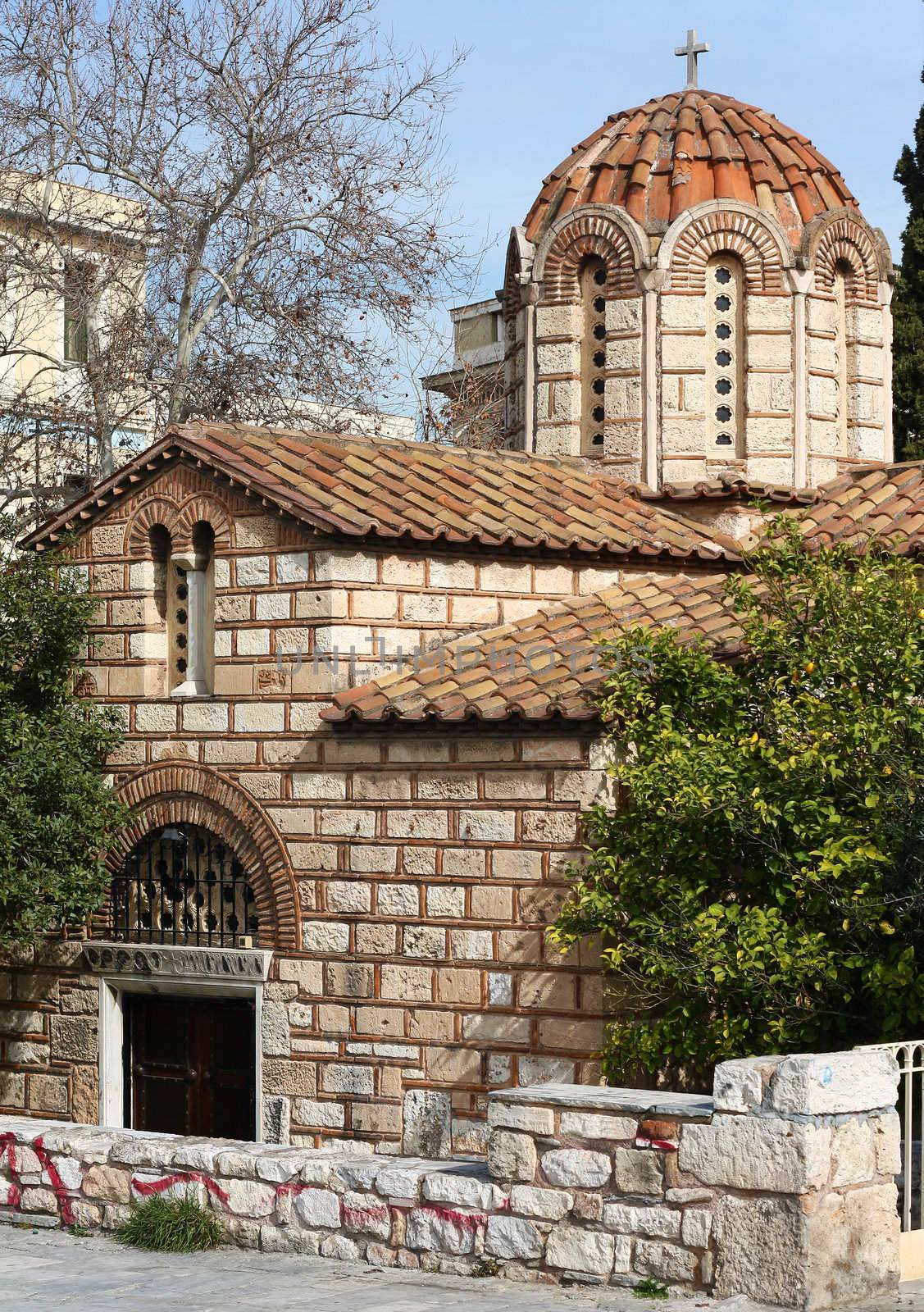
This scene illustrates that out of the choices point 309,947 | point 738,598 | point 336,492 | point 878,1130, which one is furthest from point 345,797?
point 878,1130

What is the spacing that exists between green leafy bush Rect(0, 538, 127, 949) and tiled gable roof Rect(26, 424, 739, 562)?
0.77 metres

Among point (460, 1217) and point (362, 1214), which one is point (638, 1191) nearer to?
point (460, 1217)

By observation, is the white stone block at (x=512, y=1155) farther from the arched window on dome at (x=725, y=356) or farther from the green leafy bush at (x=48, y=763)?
the arched window on dome at (x=725, y=356)

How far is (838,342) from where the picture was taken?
1557 centimetres

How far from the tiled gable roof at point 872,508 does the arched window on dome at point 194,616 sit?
169 inches

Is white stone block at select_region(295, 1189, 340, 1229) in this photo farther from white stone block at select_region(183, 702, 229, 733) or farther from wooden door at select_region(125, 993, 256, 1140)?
white stone block at select_region(183, 702, 229, 733)

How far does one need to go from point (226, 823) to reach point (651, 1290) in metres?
5.99

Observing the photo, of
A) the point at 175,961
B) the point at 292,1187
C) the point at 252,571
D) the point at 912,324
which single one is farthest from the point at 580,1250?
the point at 912,324

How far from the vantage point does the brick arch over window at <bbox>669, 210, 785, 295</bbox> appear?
49.3ft

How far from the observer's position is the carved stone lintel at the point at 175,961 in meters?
12.5

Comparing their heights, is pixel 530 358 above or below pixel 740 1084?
above

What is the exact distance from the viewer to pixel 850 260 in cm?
1565

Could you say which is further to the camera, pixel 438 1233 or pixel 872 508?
pixel 872 508

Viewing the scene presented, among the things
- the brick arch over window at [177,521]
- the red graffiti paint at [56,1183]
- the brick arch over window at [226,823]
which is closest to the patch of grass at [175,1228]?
the red graffiti paint at [56,1183]
